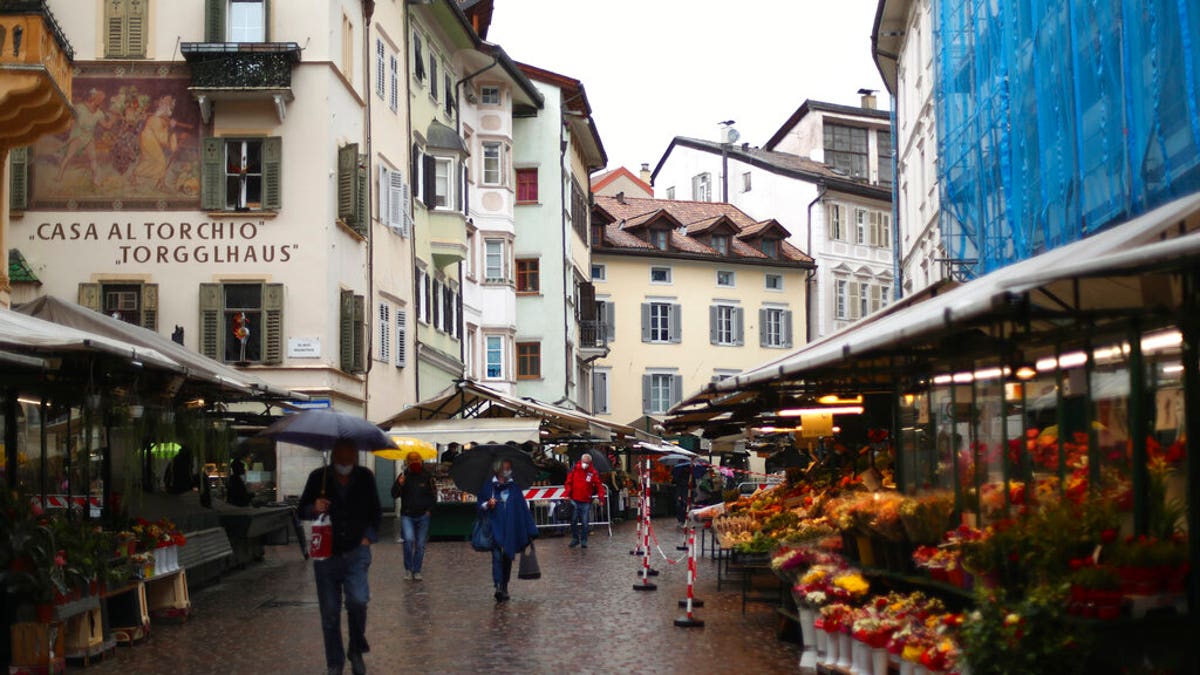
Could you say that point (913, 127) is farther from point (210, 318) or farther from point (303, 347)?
point (210, 318)

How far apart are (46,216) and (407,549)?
14.3m

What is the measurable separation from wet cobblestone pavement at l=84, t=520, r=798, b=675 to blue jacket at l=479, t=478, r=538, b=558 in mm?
718

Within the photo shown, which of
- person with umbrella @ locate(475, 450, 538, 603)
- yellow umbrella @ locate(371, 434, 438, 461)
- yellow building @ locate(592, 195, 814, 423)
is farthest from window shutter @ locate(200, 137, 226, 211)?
yellow building @ locate(592, 195, 814, 423)

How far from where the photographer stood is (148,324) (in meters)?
33.1

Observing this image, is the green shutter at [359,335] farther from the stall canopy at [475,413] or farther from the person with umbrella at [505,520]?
the person with umbrella at [505,520]

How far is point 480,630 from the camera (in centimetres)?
1628

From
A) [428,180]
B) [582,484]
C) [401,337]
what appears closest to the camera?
[582,484]

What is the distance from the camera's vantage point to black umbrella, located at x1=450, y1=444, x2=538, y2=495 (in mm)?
20000

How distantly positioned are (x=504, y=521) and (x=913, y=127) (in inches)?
938

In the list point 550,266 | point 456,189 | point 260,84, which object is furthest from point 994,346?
point 550,266

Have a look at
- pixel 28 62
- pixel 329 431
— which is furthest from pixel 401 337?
pixel 329 431

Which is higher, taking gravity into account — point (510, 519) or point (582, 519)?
point (510, 519)

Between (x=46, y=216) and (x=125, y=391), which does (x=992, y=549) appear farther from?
(x=46, y=216)

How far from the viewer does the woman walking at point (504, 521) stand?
19328mm
